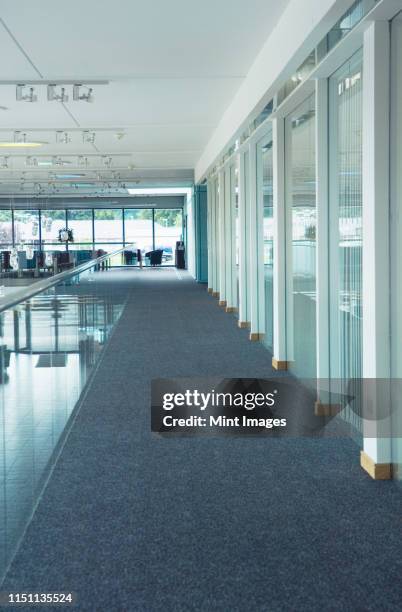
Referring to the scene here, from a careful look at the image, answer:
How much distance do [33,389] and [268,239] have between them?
5.61 meters

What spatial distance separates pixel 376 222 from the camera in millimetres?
4324

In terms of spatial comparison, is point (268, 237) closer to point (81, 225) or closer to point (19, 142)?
point (19, 142)

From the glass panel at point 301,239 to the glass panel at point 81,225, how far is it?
28.6 metres

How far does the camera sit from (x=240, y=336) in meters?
10.5

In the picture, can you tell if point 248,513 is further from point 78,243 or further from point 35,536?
point 78,243

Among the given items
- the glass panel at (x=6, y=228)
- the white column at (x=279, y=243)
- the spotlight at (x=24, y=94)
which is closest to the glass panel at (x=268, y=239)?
the white column at (x=279, y=243)

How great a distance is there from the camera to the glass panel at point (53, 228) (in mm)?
35469

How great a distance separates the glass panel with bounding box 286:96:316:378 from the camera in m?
6.65

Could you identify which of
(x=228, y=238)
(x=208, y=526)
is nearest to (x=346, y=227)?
(x=208, y=526)

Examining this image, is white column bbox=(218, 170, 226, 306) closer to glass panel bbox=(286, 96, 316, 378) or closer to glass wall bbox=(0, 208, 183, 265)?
glass panel bbox=(286, 96, 316, 378)

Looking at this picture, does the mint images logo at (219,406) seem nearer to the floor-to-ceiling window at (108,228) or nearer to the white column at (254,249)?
the white column at (254,249)

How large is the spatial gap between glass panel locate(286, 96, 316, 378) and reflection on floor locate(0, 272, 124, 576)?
195 centimetres

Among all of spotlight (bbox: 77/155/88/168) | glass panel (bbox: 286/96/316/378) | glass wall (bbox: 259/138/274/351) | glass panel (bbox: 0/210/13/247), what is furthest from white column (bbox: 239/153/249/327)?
glass panel (bbox: 0/210/13/247)

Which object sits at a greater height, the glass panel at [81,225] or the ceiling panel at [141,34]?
the ceiling panel at [141,34]
